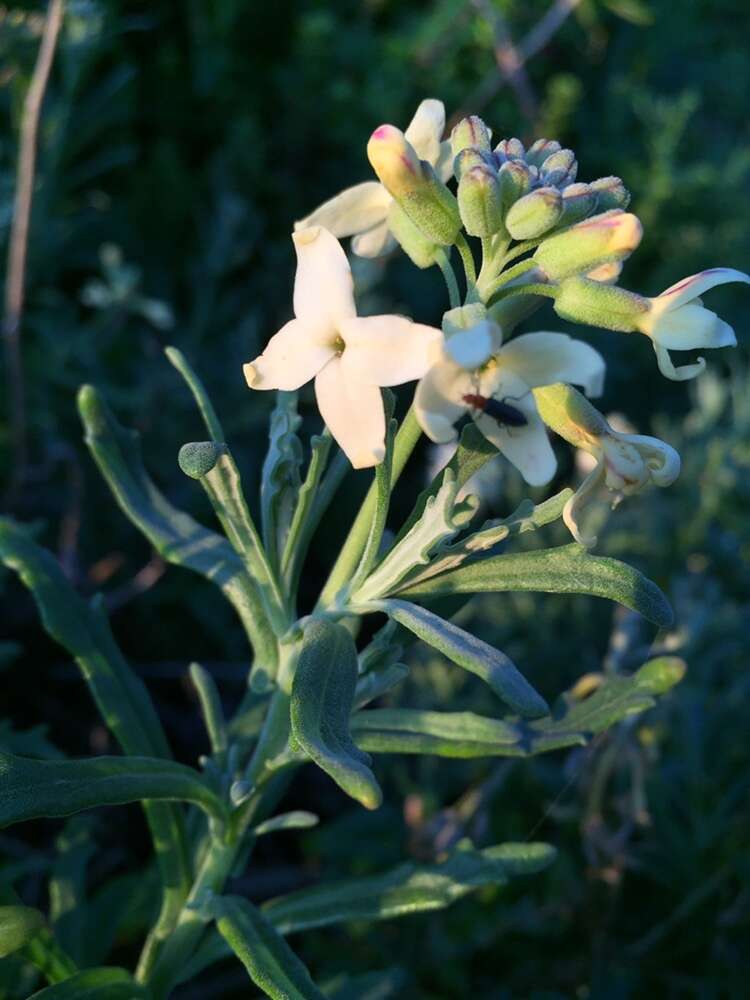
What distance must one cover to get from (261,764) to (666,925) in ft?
4.21

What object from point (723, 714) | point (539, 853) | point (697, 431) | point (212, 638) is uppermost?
point (539, 853)

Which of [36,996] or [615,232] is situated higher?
[615,232]

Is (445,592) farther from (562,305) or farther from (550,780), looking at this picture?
(550,780)

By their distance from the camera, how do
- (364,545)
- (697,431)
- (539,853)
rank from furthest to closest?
(697,431), (539,853), (364,545)

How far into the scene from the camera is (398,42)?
13.0 feet

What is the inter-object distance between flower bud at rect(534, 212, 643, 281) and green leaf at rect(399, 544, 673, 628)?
1.14ft

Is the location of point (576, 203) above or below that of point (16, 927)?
above

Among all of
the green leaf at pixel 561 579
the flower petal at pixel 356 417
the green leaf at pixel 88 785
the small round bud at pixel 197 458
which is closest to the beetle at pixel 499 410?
the flower petal at pixel 356 417

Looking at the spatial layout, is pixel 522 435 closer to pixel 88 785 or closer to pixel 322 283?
pixel 322 283

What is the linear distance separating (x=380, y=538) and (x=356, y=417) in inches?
8.6

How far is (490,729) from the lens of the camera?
1.46 metres

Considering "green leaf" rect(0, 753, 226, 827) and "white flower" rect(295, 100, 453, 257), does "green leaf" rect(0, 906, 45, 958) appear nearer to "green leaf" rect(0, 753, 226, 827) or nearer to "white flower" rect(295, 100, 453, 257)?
"green leaf" rect(0, 753, 226, 827)

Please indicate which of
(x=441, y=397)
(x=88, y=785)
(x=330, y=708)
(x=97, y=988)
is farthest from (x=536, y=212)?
(x=97, y=988)

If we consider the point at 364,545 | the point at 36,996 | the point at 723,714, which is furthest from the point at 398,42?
the point at 36,996
